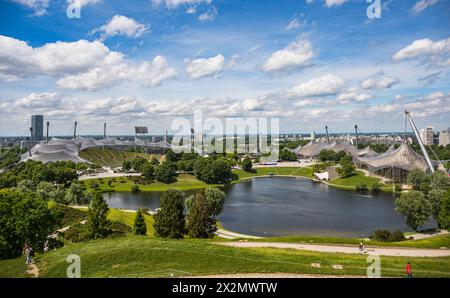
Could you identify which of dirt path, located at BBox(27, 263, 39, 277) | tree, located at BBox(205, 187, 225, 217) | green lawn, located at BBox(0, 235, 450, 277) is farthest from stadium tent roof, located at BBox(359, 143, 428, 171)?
dirt path, located at BBox(27, 263, 39, 277)

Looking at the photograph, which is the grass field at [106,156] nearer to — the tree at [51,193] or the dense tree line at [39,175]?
the dense tree line at [39,175]

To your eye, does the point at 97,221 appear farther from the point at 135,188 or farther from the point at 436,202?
the point at 135,188

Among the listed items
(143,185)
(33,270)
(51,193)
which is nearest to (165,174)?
(143,185)

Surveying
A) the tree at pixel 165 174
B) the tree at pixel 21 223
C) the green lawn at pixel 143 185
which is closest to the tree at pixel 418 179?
the green lawn at pixel 143 185

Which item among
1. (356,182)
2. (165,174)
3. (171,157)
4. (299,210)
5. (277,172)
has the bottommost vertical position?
(299,210)

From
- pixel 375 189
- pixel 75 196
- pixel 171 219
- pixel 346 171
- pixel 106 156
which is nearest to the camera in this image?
pixel 171 219

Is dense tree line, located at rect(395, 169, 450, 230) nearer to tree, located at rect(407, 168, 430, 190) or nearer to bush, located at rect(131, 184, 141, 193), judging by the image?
tree, located at rect(407, 168, 430, 190)

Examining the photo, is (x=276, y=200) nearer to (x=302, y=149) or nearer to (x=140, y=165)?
(x=140, y=165)

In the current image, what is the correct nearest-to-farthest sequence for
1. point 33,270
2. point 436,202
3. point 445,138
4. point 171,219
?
point 33,270 → point 171,219 → point 436,202 → point 445,138
